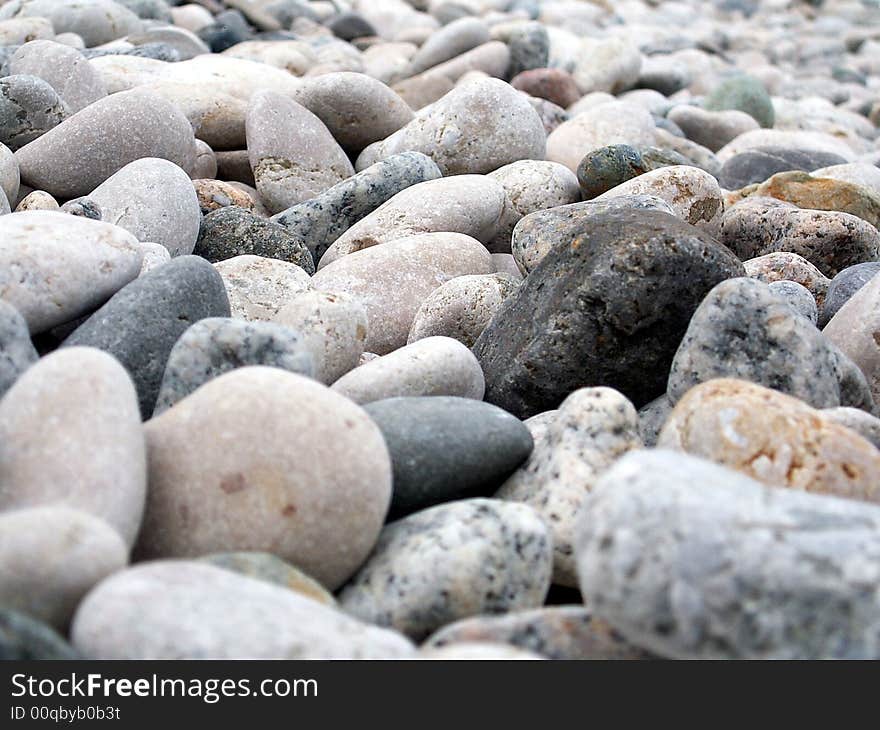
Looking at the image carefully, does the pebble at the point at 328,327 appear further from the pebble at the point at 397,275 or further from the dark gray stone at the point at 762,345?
the dark gray stone at the point at 762,345

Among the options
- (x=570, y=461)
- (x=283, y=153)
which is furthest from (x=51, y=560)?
(x=283, y=153)

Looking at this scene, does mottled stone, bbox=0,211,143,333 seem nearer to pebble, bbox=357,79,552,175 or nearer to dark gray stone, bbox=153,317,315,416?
dark gray stone, bbox=153,317,315,416

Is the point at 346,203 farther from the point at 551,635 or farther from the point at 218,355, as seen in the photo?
the point at 551,635

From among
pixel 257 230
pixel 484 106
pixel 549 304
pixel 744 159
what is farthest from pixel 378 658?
pixel 744 159

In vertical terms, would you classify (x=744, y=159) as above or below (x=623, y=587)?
below

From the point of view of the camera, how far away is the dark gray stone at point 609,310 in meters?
3.38

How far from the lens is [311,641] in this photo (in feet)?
6.32

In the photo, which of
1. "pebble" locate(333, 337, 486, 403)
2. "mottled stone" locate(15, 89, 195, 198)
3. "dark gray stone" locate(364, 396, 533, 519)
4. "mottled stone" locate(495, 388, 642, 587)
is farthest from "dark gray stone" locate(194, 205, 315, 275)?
"mottled stone" locate(495, 388, 642, 587)

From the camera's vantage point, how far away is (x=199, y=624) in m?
1.89

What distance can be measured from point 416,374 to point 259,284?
106 centimetres

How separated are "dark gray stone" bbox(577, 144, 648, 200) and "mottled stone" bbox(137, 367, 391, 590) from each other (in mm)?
2954

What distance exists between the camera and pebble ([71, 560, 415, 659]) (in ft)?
6.13

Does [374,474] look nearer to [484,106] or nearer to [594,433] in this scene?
[594,433]
